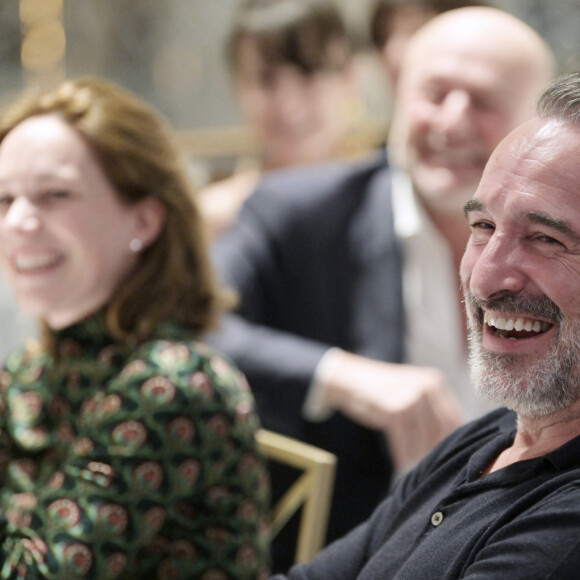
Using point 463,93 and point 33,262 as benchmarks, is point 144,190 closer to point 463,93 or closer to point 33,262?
point 33,262

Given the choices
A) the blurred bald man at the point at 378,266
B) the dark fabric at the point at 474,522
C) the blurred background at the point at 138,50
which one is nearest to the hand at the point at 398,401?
the blurred bald man at the point at 378,266

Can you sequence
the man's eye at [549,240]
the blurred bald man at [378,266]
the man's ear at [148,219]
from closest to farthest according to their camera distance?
the man's eye at [549,240], the man's ear at [148,219], the blurred bald man at [378,266]

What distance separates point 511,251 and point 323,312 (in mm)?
1064

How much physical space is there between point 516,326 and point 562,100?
231 mm

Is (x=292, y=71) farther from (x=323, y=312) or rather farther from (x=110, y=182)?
(x=110, y=182)

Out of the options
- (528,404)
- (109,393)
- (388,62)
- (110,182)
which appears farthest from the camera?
(388,62)

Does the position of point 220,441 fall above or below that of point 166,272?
below

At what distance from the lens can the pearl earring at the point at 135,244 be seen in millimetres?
1514

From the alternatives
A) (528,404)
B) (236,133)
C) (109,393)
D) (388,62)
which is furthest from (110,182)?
(236,133)

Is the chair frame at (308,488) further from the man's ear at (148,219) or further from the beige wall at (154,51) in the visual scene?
the beige wall at (154,51)

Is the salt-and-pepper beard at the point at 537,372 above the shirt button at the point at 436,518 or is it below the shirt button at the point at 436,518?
above

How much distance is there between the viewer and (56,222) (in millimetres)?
1427

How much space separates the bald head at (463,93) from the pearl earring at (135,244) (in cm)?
65

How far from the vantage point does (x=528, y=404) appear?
3.05 ft
